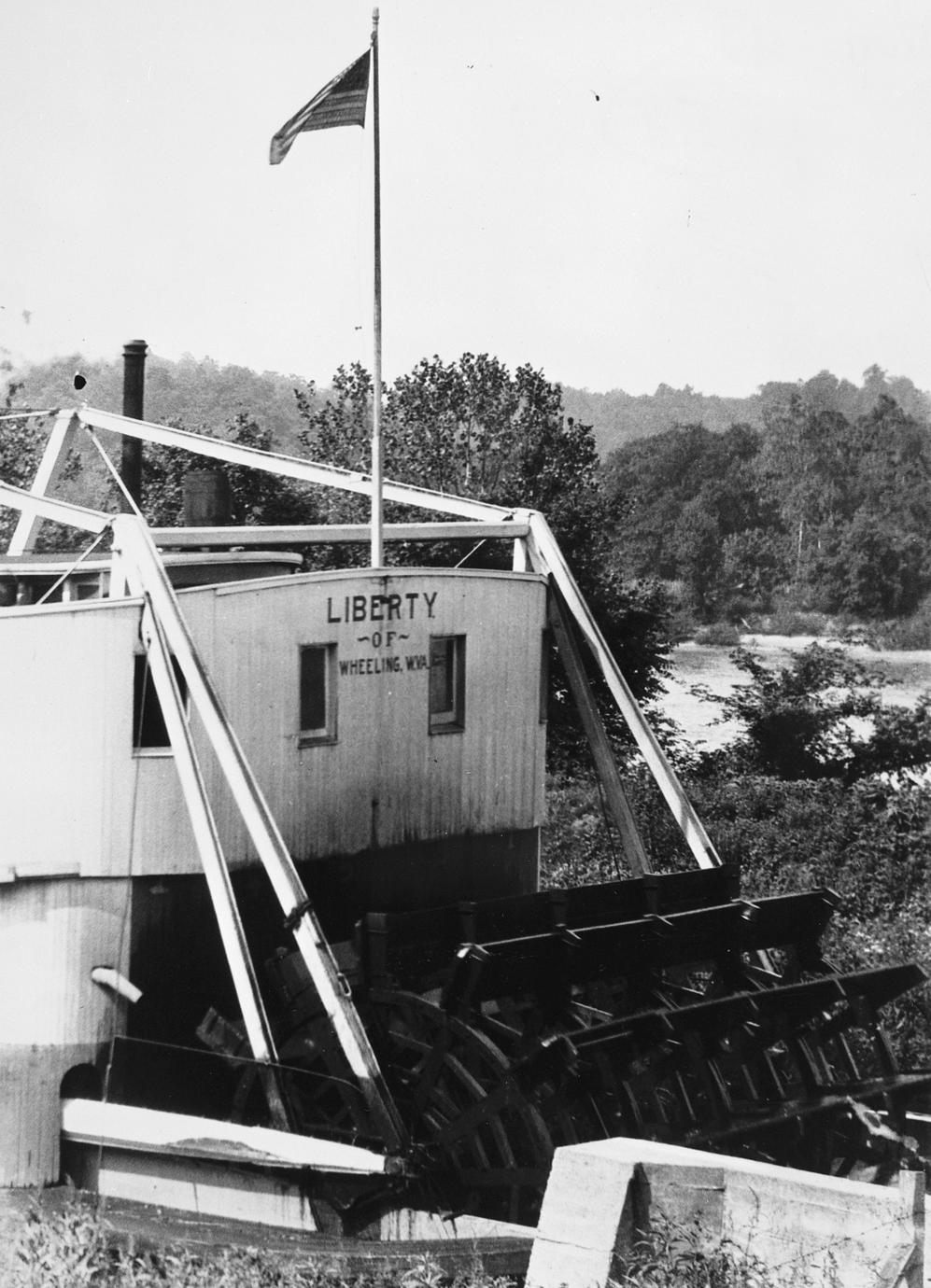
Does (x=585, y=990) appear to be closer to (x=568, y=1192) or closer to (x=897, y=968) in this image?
(x=897, y=968)

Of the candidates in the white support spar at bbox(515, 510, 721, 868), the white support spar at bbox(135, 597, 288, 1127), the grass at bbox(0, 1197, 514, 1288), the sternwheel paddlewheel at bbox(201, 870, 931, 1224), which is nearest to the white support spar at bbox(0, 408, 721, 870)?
the white support spar at bbox(515, 510, 721, 868)

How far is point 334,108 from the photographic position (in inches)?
442

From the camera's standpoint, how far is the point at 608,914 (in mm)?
11594

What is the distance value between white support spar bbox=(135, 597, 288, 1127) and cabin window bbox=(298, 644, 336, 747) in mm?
1353

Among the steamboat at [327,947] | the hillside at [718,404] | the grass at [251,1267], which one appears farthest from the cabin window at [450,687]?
the hillside at [718,404]

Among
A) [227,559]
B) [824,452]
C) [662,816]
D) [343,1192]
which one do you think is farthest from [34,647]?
[824,452]

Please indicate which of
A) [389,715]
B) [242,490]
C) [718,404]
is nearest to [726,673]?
[242,490]

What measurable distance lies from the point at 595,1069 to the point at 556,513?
13784 millimetres

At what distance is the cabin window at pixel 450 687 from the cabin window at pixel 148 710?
213cm

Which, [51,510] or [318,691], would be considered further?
[51,510]

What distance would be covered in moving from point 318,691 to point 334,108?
4153 mm

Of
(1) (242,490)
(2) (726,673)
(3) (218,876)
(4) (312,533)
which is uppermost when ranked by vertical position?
(1) (242,490)

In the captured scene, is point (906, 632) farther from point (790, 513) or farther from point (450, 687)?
point (450, 687)

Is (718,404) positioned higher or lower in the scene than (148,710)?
higher
